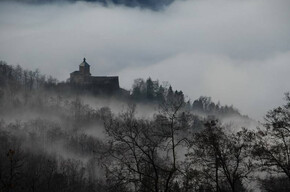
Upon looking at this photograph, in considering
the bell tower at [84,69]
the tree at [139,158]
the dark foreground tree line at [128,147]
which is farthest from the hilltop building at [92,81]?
the tree at [139,158]

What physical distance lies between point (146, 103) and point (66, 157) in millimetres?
39308

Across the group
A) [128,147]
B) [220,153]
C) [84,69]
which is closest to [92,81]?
[84,69]

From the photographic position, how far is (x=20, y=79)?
482ft

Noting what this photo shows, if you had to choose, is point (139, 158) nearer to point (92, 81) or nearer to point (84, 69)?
point (92, 81)

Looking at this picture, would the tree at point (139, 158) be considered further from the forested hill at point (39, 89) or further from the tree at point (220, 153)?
the forested hill at point (39, 89)

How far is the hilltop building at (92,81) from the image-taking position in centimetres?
14950

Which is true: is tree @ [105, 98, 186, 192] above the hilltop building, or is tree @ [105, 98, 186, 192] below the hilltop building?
below

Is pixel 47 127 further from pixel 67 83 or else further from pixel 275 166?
pixel 275 166

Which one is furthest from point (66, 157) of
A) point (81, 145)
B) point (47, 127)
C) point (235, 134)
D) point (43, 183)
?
point (235, 134)

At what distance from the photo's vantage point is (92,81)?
15088 centimetres

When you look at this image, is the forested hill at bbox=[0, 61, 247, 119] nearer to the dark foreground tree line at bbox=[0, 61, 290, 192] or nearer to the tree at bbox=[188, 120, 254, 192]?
the dark foreground tree line at bbox=[0, 61, 290, 192]

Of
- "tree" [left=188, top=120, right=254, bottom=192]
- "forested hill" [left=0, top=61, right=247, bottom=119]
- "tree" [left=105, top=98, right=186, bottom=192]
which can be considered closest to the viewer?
"tree" [left=105, top=98, right=186, bottom=192]

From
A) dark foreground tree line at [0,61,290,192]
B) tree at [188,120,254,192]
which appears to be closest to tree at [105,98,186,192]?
dark foreground tree line at [0,61,290,192]

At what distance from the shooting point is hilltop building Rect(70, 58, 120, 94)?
490 feet
